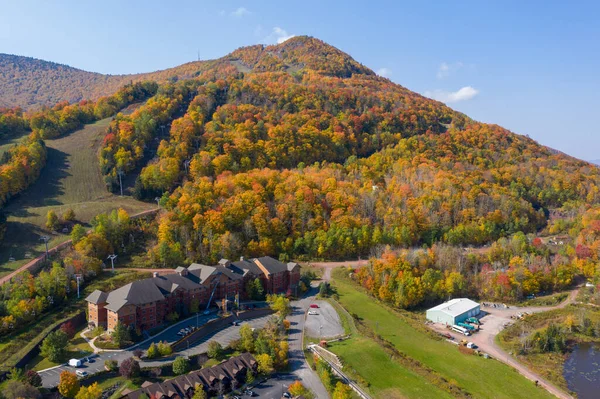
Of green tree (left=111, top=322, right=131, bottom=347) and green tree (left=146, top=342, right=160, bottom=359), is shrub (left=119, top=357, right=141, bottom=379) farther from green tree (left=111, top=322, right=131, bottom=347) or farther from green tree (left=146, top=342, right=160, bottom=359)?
green tree (left=111, top=322, right=131, bottom=347)

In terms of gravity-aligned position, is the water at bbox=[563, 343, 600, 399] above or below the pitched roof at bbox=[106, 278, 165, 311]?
below

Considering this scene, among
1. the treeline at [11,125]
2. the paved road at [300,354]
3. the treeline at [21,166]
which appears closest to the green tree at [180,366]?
the paved road at [300,354]

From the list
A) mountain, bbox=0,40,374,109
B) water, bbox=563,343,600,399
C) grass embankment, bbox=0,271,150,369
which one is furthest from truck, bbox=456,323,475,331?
mountain, bbox=0,40,374,109

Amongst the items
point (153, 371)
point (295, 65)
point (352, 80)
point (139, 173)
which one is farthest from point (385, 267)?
point (295, 65)

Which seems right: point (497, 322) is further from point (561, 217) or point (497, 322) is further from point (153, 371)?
point (561, 217)

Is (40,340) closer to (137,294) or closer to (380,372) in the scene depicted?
(137,294)

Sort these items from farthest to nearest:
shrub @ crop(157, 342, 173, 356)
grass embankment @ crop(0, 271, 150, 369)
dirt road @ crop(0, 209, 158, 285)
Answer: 1. dirt road @ crop(0, 209, 158, 285)
2. shrub @ crop(157, 342, 173, 356)
3. grass embankment @ crop(0, 271, 150, 369)

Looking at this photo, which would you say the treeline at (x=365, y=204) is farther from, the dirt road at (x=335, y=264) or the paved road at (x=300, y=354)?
the paved road at (x=300, y=354)
